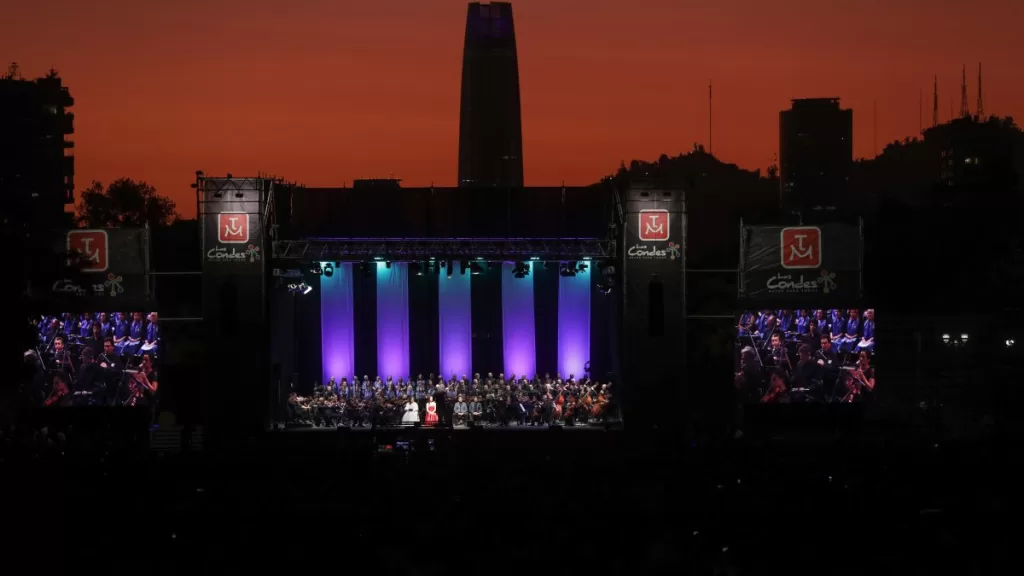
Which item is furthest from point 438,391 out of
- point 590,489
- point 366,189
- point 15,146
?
point 15,146

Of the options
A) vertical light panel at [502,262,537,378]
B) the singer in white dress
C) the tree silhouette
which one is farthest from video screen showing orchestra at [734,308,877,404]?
the tree silhouette

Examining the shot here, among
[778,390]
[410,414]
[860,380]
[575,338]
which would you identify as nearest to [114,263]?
[410,414]

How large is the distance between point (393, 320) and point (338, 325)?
1.44 metres

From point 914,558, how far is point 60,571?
311 inches

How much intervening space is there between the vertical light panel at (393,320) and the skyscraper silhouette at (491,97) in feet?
21.1

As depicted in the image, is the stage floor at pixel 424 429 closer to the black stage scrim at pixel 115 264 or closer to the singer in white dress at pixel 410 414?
the singer in white dress at pixel 410 414

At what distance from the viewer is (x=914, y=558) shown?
11.8m

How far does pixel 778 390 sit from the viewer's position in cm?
2920

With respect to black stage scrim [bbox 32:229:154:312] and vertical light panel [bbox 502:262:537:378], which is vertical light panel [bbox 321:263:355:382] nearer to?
vertical light panel [bbox 502:262:537:378]

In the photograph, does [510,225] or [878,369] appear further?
[878,369]

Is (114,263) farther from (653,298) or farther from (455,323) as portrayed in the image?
(653,298)

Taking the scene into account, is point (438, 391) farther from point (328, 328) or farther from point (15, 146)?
point (15, 146)

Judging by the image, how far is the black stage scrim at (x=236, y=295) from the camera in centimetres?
2939

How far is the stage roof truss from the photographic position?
2964cm
